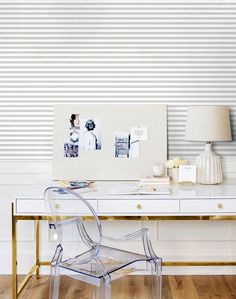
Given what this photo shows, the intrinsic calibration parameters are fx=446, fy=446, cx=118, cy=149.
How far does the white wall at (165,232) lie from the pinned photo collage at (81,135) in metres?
0.22

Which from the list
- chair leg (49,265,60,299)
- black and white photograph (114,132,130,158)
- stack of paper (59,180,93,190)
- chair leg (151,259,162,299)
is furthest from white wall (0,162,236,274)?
chair leg (49,265,60,299)

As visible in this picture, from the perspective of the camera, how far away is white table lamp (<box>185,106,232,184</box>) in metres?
2.99

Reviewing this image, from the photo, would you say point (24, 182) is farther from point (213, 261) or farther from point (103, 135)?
point (213, 261)

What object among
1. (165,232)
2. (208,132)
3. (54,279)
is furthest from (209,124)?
(54,279)

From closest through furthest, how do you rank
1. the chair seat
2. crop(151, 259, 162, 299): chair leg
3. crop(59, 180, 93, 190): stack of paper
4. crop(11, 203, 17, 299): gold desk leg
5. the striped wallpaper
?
1. the chair seat
2. crop(151, 259, 162, 299): chair leg
3. crop(11, 203, 17, 299): gold desk leg
4. crop(59, 180, 93, 190): stack of paper
5. the striped wallpaper

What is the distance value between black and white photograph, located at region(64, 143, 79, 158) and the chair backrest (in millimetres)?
883

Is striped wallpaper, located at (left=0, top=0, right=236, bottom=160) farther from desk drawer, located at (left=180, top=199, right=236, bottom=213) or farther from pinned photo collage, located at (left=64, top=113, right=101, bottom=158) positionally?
desk drawer, located at (left=180, top=199, right=236, bottom=213)

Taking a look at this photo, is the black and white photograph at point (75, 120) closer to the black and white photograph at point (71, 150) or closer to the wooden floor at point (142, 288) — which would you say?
the black and white photograph at point (71, 150)

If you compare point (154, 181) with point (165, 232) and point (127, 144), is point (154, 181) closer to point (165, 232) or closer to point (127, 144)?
point (127, 144)
